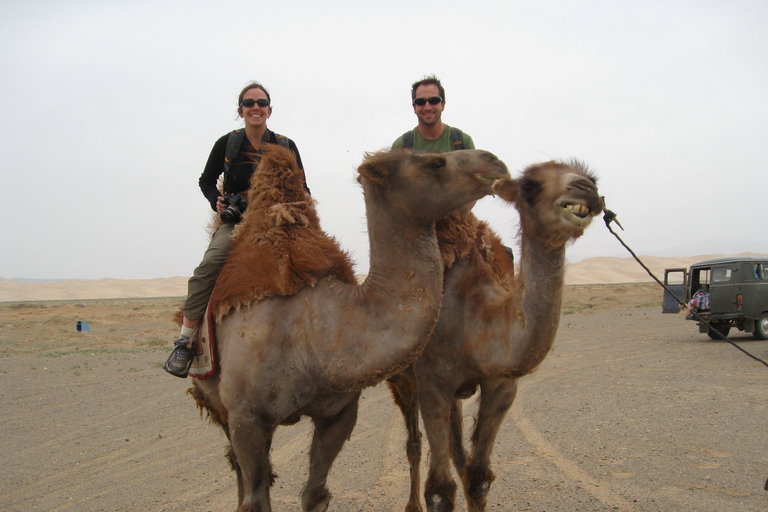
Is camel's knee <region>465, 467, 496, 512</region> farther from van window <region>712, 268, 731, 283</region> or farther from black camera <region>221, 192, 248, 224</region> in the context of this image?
van window <region>712, 268, 731, 283</region>

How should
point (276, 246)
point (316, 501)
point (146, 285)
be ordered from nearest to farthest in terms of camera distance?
1. point (276, 246)
2. point (316, 501)
3. point (146, 285)

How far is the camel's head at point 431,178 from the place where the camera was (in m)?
3.51

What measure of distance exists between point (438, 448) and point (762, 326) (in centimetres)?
1738

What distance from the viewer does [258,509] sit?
3.86 m

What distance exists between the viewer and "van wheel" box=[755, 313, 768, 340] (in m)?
17.8

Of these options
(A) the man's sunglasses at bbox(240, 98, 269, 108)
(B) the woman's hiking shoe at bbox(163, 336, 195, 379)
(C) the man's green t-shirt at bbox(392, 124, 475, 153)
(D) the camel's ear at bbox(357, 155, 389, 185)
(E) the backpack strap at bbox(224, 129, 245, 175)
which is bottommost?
(B) the woman's hiking shoe at bbox(163, 336, 195, 379)

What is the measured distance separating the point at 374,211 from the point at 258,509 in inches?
81.5

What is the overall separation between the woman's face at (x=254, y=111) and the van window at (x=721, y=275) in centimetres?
1807

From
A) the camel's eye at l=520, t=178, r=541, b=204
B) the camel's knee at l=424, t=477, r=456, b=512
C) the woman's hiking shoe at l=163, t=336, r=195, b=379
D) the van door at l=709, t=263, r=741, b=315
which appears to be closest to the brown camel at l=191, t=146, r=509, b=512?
the camel's eye at l=520, t=178, r=541, b=204

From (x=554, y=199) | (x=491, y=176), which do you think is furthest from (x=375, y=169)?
(x=554, y=199)

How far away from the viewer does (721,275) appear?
61.9 ft

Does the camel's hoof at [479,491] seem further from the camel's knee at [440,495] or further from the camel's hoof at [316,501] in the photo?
the camel's hoof at [316,501]

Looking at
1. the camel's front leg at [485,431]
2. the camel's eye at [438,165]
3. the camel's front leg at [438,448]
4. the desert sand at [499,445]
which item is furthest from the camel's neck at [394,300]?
the desert sand at [499,445]

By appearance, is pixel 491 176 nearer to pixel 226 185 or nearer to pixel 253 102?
pixel 253 102
